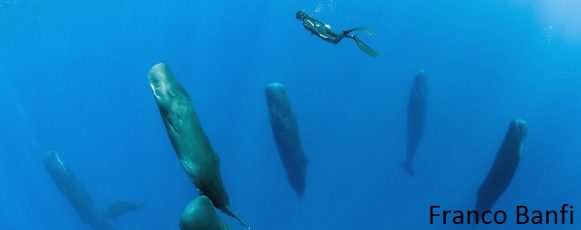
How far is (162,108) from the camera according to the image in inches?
97.0

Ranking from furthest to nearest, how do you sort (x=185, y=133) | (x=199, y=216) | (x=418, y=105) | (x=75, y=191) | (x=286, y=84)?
(x=286, y=84)
(x=75, y=191)
(x=418, y=105)
(x=185, y=133)
(x=199, y=216)

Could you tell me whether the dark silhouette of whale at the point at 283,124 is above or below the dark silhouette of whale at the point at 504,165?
above

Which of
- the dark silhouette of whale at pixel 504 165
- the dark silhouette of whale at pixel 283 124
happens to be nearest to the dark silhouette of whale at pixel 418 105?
the dark silhouette of whale at pixel 504 165

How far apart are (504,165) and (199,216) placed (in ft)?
14.7

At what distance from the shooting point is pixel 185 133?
2488 mm

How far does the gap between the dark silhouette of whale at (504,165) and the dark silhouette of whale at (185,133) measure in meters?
4.03

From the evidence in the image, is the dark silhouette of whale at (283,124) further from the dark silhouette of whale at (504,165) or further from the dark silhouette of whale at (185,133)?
the dark silhouette of whale at (185,133)

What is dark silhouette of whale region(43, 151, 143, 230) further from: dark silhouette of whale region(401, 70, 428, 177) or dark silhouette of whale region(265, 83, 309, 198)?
dark silhouette of whale region(401, 70, 428, 177)

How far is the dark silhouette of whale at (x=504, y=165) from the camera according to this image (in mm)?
5590

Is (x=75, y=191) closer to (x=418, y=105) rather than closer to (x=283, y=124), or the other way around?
(x=283, y=124)

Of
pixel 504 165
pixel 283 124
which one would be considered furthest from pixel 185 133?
pixel 504 165

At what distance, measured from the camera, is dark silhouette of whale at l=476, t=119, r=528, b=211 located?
559cm

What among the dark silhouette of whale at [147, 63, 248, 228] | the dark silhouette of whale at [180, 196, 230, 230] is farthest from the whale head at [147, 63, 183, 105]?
the dark silhouette of whale at [180, 196, 230, 230]

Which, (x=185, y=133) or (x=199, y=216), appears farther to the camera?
(x=185, y=133)
